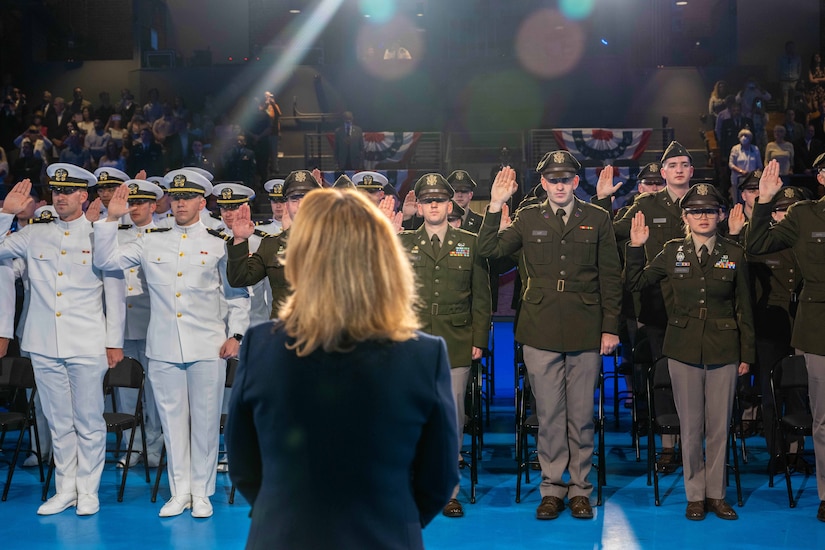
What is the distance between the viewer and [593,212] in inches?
240

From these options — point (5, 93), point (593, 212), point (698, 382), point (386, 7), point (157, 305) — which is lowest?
point (698, 382)

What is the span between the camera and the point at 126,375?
6.76 metres

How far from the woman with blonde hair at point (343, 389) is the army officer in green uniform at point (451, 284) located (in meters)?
3.88

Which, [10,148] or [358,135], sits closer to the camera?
[358,135]

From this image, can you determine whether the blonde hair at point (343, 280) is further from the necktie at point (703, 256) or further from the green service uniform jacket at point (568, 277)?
the necktie at point (703, 256)

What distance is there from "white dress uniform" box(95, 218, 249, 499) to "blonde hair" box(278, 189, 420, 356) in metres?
4.04

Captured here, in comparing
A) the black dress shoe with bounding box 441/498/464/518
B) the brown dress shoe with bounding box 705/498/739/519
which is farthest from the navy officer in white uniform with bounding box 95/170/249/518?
the brown dress shoe with bounding box 705/498/739/519


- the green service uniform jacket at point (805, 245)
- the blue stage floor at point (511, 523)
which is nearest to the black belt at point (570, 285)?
the green service uniform jacket at point (805, 245)

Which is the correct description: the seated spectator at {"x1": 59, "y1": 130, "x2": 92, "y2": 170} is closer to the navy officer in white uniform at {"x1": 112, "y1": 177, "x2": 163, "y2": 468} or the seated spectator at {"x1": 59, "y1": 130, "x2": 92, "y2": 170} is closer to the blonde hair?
the navy officer in white uniform at {"x1": 112, "y1": 177, "x2": 163, "y2": 468}

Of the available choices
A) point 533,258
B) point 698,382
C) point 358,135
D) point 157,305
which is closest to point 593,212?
point 533,258

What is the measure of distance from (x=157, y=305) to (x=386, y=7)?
1707cm

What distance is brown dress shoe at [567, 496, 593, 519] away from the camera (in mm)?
5926

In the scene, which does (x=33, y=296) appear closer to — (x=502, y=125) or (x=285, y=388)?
(x=285, y=388)

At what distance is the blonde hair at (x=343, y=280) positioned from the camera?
6.82 ft
